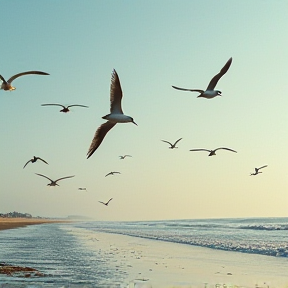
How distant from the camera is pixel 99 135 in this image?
40.9 feet

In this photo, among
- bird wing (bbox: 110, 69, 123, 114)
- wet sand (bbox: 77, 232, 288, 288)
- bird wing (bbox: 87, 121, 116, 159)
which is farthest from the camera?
wet sand (bbox: 77, 232, 288, 288)

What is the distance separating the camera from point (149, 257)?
1914cm

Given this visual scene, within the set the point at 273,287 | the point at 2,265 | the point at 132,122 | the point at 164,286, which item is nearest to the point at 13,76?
the point at 132,122

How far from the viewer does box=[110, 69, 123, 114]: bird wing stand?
11.6 meters

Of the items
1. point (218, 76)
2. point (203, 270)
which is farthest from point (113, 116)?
point (203, 270)

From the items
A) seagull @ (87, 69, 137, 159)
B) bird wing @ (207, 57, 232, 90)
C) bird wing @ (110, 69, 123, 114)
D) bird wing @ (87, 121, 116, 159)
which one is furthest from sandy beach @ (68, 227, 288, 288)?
bird wing @ (207, 57, 232, 90)

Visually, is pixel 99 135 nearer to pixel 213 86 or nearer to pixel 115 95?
pixel 115 95

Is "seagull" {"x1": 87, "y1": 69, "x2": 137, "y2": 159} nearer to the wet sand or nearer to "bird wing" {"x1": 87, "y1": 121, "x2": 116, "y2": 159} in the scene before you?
"bird wing" {"x1": 87, "y1": 121, "x2": 116, "y2": 159}

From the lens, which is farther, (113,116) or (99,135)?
(99,135)

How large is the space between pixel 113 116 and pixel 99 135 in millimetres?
676

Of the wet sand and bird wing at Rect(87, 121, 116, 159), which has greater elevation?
bird wing at Rect(87, 121, 116, 159)

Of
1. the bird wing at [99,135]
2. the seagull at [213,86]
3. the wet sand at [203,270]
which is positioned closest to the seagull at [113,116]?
the bird wing at [99,135]

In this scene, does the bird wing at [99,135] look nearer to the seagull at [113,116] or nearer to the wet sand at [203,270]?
the seagull at [113,116]

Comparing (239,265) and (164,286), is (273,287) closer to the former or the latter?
(164,286)
